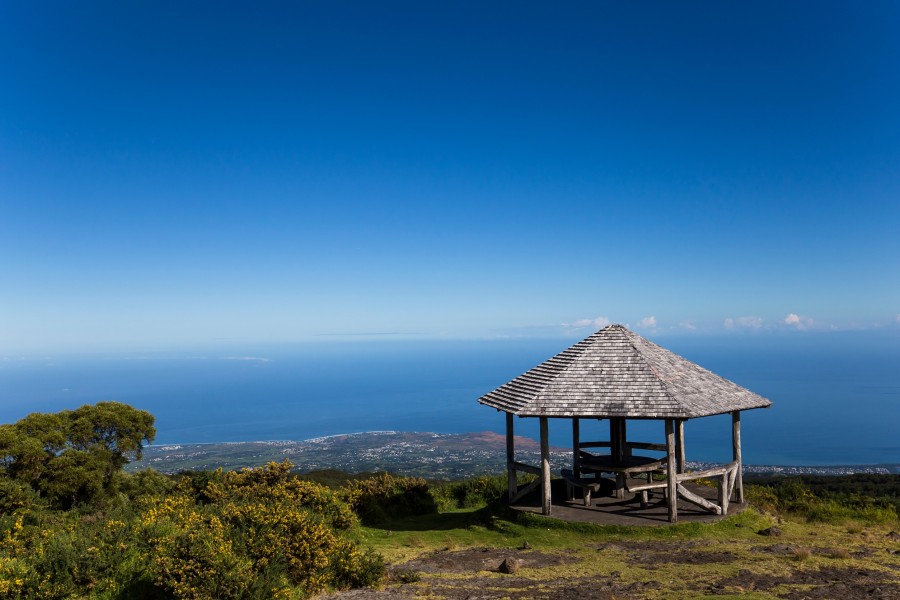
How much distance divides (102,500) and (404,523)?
11053 millimetres

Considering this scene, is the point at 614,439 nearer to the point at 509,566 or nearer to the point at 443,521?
the point at 443,521

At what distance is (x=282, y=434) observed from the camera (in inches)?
7771

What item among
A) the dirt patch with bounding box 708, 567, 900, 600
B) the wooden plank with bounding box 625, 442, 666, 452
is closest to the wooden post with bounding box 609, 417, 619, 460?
the wooden plank with bounding box 625, 442, 666, 452

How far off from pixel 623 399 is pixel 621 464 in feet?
8.54

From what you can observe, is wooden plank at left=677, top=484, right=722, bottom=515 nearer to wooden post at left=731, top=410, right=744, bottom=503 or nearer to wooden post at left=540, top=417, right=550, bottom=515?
wooden post at left=731, top=410, right=744, bottom=503

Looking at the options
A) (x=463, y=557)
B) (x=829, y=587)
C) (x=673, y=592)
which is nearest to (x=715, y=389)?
(x=829, y=587)

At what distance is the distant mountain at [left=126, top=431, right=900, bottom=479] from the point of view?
3041 inches

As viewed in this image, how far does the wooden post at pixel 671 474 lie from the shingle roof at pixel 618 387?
0.81 metres

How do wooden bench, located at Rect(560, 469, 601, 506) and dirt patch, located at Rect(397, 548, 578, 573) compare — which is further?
wooden bench, located at Rect(560, 469, 601, 506)

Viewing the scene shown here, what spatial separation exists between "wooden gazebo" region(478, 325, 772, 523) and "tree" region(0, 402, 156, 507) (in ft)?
45.7

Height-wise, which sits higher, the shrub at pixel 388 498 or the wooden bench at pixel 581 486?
the wooden bench at pixel 581 486

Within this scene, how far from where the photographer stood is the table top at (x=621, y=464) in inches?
571

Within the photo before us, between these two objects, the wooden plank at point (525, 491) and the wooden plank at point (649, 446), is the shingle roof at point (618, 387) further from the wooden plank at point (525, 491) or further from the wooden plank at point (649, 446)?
the wooden plank at point (525, 491)

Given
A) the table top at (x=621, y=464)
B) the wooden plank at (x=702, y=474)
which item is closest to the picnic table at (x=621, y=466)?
the table top at (x=621, y=464)
